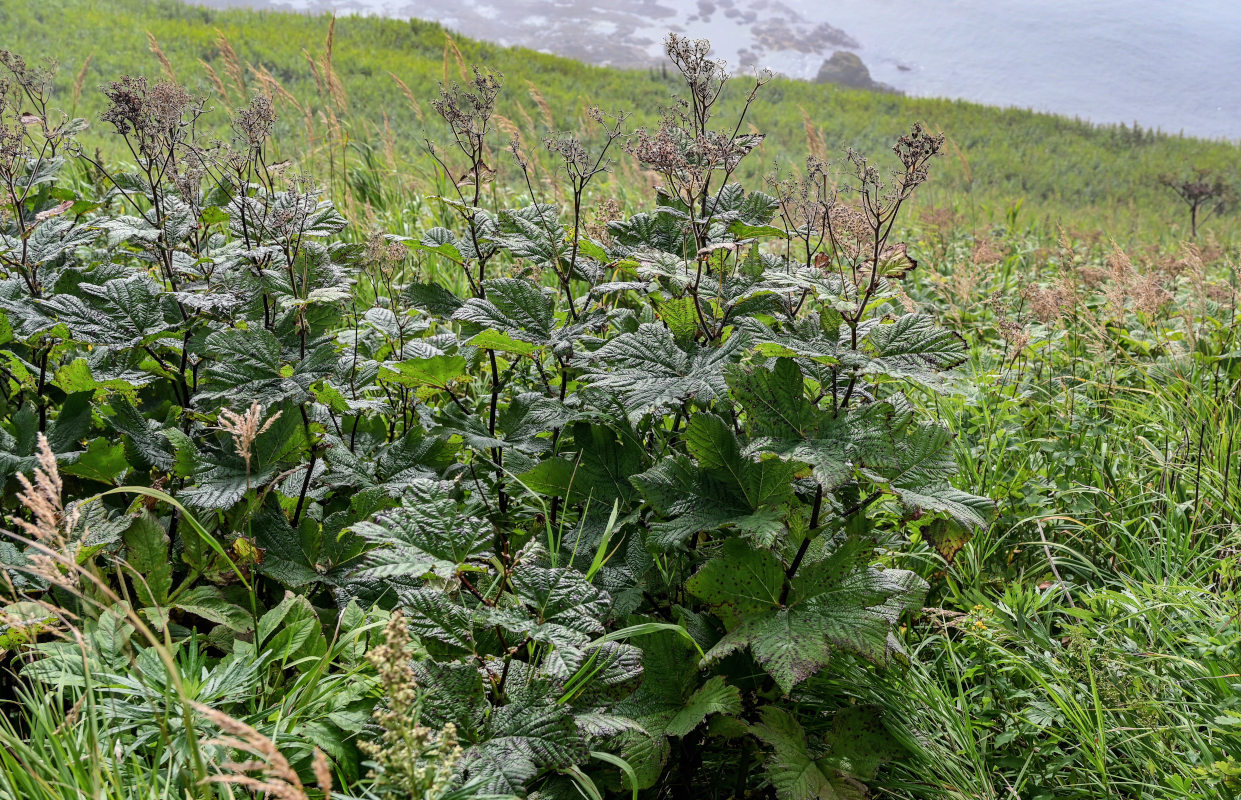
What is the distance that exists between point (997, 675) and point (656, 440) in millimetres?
944

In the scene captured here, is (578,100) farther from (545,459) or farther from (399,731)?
(399,731)

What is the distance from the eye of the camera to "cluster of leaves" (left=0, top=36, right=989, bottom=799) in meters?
1.14

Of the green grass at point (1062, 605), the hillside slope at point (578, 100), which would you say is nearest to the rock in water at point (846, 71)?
the hillside slope at point (578, 100)

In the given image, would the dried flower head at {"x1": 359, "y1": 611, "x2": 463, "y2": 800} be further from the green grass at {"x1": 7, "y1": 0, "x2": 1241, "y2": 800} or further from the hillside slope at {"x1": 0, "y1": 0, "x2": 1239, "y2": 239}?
the hillside slope at {"x1": 0, "y1": 0, "x2": 1239, "y2": 239}

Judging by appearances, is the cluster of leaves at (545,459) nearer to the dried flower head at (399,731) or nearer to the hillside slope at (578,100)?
the dried flower head at (399,731)

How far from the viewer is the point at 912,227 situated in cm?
669

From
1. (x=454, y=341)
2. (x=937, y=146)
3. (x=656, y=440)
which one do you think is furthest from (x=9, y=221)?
(x=937, y=146)

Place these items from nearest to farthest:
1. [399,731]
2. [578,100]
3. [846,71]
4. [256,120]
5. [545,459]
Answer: [399,731] → [545,459] → [256,120] → [578,100] → [846,71]

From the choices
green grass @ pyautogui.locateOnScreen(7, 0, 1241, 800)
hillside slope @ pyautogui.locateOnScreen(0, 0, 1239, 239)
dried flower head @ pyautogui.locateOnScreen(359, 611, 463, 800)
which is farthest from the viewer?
hillside slope @ pyautogui.locateOnScreen(0, 0, 1239, 239)

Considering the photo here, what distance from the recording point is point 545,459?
5.04 ft

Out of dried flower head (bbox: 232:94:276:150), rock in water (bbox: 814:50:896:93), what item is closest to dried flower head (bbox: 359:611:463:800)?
dried flower head (bbox: 232:94:276:150)

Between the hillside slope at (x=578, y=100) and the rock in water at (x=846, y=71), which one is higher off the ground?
the rock in water at (x=846, y=71)

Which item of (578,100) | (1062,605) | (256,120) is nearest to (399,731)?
(256,120)

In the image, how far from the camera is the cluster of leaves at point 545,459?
114cm
